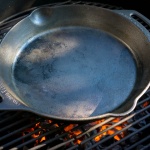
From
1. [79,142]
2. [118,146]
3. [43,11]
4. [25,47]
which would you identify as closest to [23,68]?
[25,47]

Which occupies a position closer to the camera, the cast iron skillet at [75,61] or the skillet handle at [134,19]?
the cast iron skillet at [75,61]

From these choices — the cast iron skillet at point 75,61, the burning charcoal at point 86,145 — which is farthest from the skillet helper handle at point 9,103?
the burning charcoal at point 86,145

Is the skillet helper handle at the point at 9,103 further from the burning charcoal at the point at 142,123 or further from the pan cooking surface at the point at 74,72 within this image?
the burning charcoal at the point at 142,123

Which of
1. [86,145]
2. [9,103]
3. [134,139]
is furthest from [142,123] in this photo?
[9,103]

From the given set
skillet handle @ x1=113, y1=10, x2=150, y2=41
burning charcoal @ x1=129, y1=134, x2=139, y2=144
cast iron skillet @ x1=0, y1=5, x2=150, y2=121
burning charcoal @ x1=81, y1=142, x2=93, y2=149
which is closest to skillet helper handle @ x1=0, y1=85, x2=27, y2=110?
cast iron skillet @ x1=0, y1=5, x2=150, y2=121

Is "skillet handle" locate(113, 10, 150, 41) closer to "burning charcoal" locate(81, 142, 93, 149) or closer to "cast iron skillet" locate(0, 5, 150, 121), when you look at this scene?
"cast iron skillet" locate(0, 5, 150, 121)

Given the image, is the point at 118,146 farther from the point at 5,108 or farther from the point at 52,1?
the point at 52,1

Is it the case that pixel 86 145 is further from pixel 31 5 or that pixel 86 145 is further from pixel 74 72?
pixel 31 5
